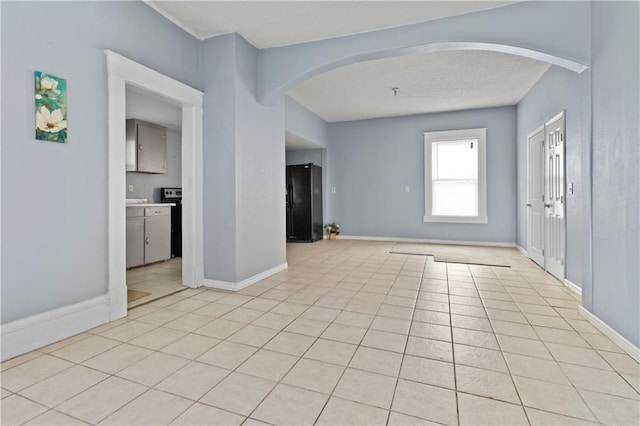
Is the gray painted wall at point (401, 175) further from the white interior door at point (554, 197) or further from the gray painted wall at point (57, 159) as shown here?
the gray painted wall at point (57, 159)

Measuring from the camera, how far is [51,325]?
2.13m

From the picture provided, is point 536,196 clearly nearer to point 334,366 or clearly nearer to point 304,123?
point 304,123

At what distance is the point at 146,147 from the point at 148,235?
1.54m

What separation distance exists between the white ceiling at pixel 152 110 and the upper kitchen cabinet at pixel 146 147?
0.13m

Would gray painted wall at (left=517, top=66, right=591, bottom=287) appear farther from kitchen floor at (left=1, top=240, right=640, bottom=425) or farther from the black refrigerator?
the black refrigerator

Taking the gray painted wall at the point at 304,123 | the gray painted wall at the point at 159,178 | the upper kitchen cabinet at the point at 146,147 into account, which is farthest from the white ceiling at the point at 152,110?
the gray painted wall at the point at 304,123

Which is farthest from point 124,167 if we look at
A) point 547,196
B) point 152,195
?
point 547,196

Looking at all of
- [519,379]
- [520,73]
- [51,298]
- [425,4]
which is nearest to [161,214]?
[51,298]

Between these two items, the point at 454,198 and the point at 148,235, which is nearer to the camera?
the point at 148,235

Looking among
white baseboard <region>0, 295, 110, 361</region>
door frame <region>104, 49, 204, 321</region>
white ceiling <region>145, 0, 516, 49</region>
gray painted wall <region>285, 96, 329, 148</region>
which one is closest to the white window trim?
gray painted wall <region>285, 96, 329, 148</region>

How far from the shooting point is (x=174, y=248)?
549cm

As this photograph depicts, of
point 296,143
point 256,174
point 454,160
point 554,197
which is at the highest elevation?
point 296,143

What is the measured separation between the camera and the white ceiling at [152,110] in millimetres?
4137

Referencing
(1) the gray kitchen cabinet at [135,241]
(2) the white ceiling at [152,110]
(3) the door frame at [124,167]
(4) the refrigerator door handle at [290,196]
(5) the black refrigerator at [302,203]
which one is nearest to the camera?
(3) the door frame at [124,167]
